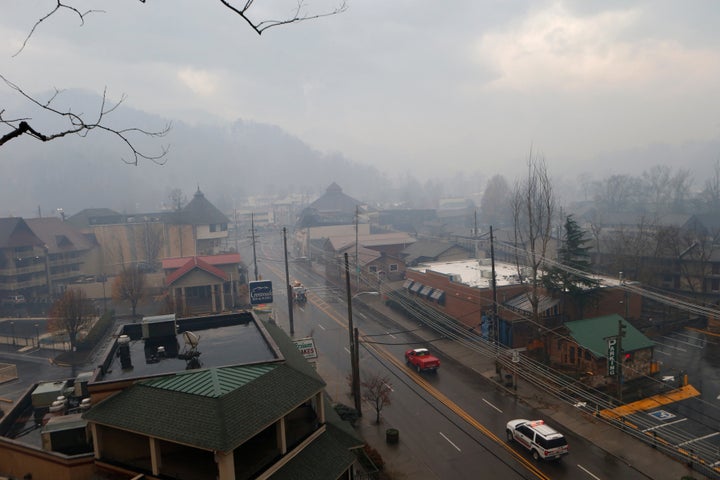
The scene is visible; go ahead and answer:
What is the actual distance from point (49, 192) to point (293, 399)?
213m

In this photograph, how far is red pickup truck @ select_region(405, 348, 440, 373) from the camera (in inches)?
1184

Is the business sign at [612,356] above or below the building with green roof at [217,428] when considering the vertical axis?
below

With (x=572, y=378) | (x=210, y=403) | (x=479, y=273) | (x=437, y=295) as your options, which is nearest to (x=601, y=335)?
(x=572, y=378)

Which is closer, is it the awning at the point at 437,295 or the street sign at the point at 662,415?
the street sign at the point at 662,415

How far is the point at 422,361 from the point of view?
3008 centimetres

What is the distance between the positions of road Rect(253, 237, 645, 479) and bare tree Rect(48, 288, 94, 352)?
16.3 m

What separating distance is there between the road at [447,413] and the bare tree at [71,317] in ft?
53.6

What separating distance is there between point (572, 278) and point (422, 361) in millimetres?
12326

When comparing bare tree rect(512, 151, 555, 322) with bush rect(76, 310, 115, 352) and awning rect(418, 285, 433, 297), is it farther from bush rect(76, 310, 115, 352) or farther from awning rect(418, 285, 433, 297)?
bush rect(76, 310, 115, 352)

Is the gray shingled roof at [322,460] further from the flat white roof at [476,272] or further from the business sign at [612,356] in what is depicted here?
the flat white roof at [476,272]

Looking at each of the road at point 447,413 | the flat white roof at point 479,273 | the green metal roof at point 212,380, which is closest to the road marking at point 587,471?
the road at point 447,413

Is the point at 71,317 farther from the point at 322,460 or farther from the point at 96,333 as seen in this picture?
the point at 322,460

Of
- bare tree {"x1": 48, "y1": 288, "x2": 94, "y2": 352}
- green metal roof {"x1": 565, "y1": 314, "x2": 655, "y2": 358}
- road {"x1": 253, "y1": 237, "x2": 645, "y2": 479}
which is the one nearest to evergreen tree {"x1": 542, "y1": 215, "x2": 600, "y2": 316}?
green metal roof {"x1": 565, "y1": 314, "x2": 655, "y2": 358}

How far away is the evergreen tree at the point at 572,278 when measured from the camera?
32781mm
